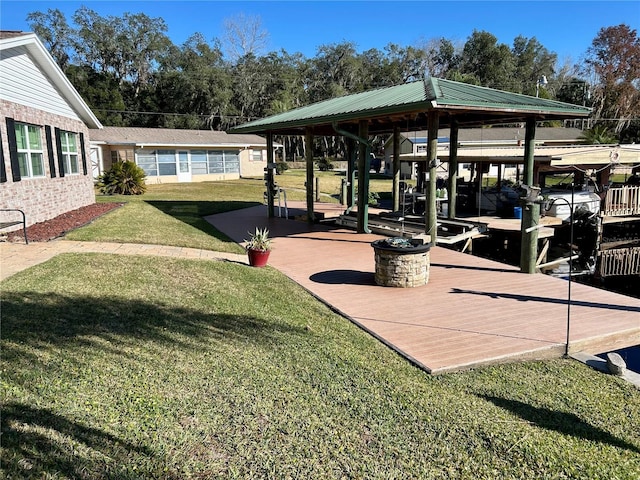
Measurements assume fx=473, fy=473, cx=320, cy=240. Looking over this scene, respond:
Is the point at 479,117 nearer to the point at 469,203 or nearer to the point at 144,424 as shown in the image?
the point at 469,203

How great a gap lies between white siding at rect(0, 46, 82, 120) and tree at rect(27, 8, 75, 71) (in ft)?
148

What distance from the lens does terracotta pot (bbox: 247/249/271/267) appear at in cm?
895

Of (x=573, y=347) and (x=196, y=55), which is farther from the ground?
(x=196, y=55)

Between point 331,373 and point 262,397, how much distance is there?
0.82 meters

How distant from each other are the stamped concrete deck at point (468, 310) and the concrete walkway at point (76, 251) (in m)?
1.41

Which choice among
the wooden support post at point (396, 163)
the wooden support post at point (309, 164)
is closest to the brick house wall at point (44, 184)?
the wooden support post at point (309, 164)

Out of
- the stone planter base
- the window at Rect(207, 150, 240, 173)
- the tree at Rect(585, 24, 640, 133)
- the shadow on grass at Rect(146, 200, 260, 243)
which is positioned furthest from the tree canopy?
the stone planter base

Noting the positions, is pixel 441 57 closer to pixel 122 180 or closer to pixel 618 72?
pixel 618 72

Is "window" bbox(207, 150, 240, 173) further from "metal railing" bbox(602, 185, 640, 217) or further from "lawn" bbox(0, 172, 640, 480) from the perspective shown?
"lawn" bbox(0, 172, 640, 480)

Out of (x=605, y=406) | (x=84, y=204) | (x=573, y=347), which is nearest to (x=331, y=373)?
(x=605, y=406)

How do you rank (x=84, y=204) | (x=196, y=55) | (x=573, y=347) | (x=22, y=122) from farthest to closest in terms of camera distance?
(x=196, y=55), (x=84, y=204), (x=22, y=122), (x=573, y=347)

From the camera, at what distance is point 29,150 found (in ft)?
38.5

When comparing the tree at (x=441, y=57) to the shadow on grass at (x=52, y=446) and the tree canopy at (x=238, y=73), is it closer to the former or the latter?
the tree canopy at (x=238, y=73)

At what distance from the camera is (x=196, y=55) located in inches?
2096
